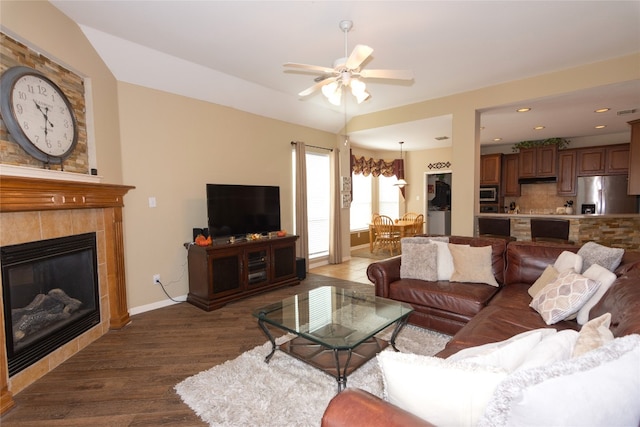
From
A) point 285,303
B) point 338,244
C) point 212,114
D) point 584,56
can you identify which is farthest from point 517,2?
point 338,244

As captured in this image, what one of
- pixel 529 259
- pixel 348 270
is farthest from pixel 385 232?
pixel 529 259

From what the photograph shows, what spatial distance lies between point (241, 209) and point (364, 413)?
3526mm

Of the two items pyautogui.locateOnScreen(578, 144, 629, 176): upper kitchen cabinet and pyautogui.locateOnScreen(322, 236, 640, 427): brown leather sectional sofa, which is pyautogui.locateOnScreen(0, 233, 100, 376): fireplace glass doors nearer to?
pyautogui.locateOnScreen(322, 236, 640, 427): brown leather sectional sofa

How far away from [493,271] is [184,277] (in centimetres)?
362

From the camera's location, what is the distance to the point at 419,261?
10.2ft

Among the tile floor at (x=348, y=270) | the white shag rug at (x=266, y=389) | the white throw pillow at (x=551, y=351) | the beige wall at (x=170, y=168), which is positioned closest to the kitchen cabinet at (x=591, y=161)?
the tile floor at (x=348, y=270)

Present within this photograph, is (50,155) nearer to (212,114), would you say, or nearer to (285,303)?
(212,114)

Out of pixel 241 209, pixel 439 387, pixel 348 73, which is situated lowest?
pixel 439 387

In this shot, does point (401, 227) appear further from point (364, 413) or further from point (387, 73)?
point (364, 413)

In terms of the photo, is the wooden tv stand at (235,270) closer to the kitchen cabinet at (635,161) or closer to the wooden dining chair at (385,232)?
the wooden dining chair at (385,232)

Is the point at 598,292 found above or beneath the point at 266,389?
above

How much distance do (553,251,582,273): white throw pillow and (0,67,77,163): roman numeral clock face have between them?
412 cm

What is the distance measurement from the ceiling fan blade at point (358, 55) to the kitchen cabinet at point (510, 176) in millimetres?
6572

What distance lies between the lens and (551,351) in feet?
3.22
